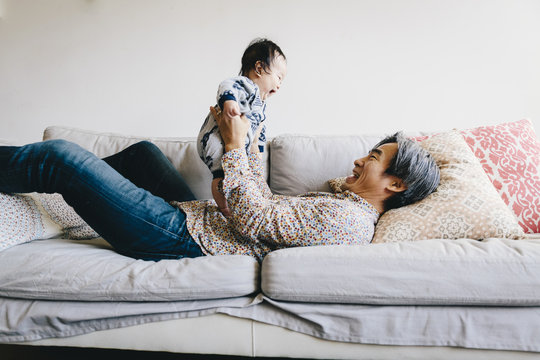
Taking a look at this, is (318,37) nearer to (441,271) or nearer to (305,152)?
(305,152)

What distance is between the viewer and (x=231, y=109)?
1.16 m

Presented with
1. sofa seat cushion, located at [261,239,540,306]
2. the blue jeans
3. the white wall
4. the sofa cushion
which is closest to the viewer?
sofa seat cushion, located at [261,239,540,306]

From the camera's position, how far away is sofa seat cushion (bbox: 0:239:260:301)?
951 mm

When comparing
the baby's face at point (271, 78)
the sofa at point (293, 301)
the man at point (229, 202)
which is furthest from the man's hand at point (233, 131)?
the sofa at point (293, 301)

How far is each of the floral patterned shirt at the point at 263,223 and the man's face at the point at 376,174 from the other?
9cm

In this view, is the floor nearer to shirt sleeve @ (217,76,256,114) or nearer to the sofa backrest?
the sofa backrest

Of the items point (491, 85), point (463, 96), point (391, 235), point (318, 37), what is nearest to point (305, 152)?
point (391, 235)

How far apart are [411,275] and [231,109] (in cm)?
76

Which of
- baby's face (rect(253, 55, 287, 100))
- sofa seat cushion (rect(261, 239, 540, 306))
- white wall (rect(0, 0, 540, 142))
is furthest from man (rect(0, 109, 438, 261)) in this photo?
white wall (rect(0, 0, 540, 142))

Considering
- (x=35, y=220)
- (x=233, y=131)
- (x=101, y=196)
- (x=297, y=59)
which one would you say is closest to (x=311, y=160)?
(x=233, y=131)

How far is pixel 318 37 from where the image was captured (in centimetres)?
205

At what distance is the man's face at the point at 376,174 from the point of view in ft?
3.92

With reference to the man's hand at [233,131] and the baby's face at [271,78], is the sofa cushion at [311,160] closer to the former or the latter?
the baby's face at [271,78]

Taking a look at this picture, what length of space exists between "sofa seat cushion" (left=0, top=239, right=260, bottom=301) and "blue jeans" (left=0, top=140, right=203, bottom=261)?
9 centimetres
